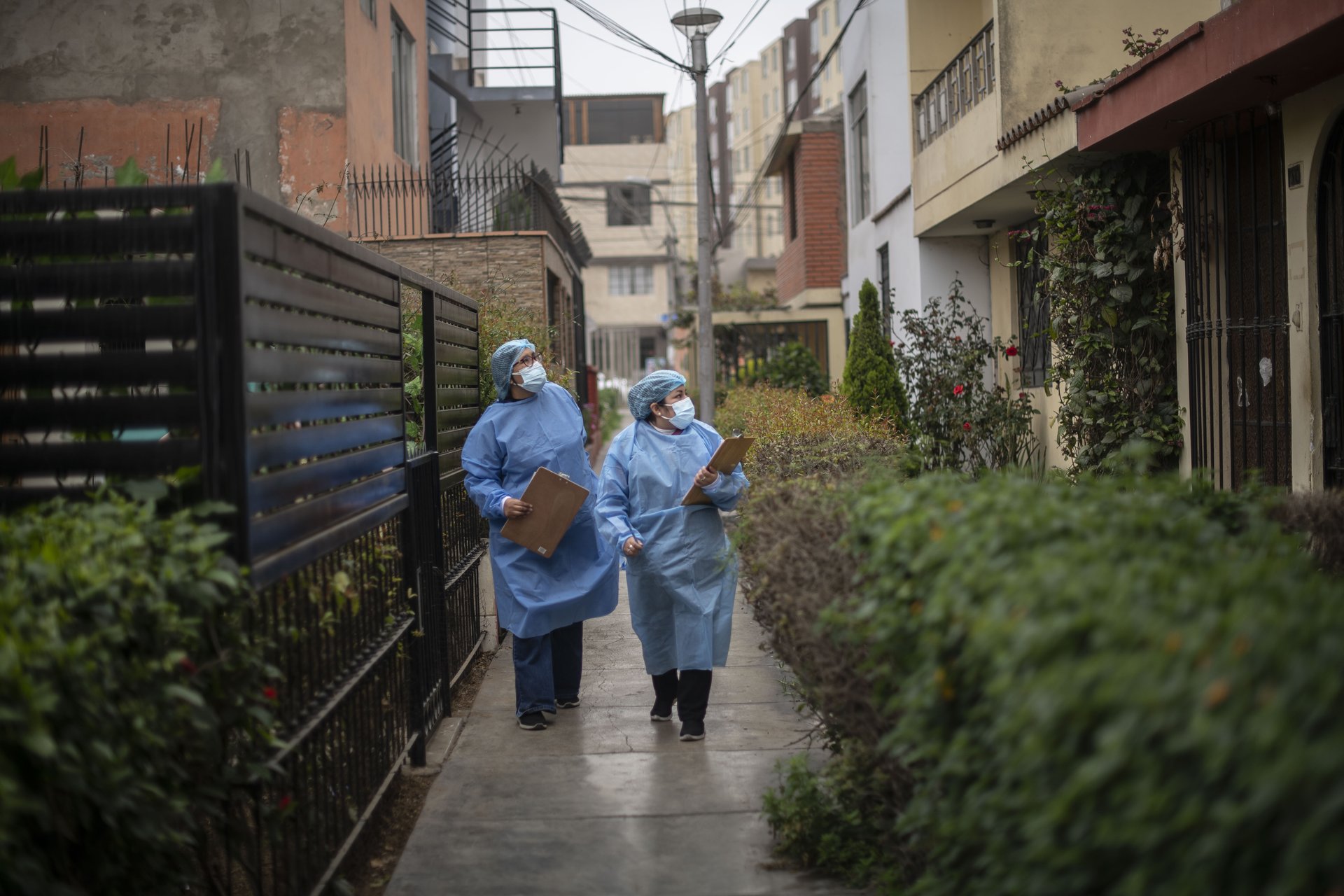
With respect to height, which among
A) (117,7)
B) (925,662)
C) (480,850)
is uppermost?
(117,7)

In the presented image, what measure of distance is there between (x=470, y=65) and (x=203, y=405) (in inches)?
691

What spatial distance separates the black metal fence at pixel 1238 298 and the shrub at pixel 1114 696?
5255 millimetres

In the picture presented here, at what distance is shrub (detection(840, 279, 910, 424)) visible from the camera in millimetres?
14695

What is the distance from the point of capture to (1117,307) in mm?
9117

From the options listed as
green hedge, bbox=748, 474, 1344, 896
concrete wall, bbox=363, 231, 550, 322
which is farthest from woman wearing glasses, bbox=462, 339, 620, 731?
concrete wall, bbox=363, 231, 550, 322

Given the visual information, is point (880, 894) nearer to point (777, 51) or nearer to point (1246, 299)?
point (1246, 299)

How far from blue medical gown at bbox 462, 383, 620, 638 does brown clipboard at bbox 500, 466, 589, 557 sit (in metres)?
0.17

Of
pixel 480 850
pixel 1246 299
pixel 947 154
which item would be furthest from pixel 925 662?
pixel 947 154

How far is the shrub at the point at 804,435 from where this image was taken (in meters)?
6.45

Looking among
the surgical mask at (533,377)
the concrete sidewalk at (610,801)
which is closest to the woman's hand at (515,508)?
the surgical mask at (533,377)

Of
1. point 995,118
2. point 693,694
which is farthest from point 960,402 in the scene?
point 693,694

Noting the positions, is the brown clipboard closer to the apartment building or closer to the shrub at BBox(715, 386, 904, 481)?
the shrub at BBox(715, 386, 904, 481)

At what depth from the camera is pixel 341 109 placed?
43.2 ft

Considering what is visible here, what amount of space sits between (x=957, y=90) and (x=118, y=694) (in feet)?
38.2
